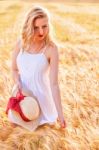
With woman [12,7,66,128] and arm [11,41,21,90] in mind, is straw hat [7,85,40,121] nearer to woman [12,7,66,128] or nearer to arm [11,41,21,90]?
woman [12,7,66,128]

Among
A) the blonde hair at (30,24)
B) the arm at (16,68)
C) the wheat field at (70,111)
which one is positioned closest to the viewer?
the wheat field at (70,111)

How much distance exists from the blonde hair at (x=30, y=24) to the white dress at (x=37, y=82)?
126 mm

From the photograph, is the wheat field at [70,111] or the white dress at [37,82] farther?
the white dress at [37,82]

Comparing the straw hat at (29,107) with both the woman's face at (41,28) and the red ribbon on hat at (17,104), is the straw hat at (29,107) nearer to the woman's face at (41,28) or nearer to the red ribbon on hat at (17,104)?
the red ribbon on hat at (17,104)

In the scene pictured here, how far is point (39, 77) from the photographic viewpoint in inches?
238

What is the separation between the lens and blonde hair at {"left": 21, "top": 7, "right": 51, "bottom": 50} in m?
5.86

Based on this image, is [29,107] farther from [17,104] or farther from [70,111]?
[70,111]

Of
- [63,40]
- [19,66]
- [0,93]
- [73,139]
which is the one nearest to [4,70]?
[0,93]

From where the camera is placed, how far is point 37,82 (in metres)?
6.04

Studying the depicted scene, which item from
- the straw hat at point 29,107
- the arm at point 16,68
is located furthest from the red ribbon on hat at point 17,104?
the arm at point 16,68

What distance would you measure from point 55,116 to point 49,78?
0.40 meters

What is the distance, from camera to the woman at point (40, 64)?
5.90 m

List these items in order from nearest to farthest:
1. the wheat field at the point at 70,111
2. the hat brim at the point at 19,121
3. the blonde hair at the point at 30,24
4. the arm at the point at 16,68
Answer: the wheat field at the point at 70,111, the blonde hair at the point at 30,24, the hat brim at the point at 19,121, the arm at the point at 16,68

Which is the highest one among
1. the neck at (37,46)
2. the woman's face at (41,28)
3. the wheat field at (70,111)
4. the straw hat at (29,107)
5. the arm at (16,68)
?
the woman's face at (41,28)
